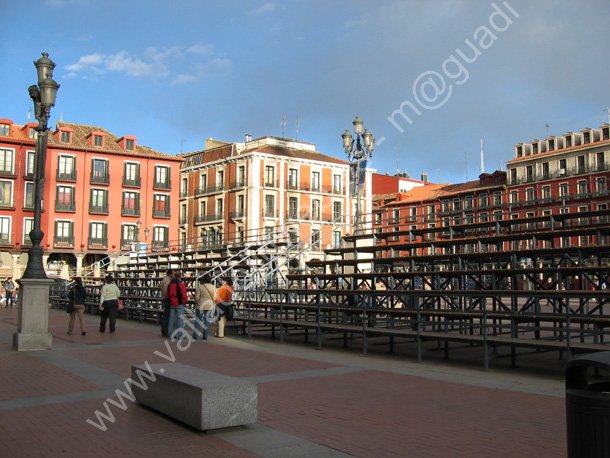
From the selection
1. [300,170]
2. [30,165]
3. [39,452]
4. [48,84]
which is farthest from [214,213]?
[39,452]

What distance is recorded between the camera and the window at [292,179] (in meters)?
66.4

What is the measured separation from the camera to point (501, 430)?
653cm

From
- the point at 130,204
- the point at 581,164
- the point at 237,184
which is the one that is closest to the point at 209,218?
the point at 237,184

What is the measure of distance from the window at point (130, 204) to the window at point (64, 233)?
4.91m

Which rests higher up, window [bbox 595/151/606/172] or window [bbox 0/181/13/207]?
window [bbox 595/151/606/172]

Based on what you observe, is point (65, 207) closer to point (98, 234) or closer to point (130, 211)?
point (98, 234)

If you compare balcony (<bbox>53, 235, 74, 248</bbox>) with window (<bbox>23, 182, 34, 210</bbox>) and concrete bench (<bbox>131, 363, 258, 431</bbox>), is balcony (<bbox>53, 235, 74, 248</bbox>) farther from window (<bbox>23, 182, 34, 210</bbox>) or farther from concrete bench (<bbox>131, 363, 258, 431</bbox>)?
concrete bench (<bbox>131, 363, 258, 431</bbox>)

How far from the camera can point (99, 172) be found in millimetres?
57312

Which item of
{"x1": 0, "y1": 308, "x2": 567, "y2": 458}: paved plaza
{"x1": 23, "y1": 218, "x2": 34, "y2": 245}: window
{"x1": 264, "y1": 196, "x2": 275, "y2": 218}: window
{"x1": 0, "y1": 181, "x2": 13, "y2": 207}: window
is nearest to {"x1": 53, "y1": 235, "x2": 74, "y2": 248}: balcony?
{"x1": 23, "y1": 218, "x2": 34, "y2": 245}: window

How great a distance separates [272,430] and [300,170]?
201 ft

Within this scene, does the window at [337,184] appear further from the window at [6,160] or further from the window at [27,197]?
the window at [6,160]

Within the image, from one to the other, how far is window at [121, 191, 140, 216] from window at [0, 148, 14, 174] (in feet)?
33.3

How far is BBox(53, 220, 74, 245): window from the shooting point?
181 ft

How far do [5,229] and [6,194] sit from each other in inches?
123
